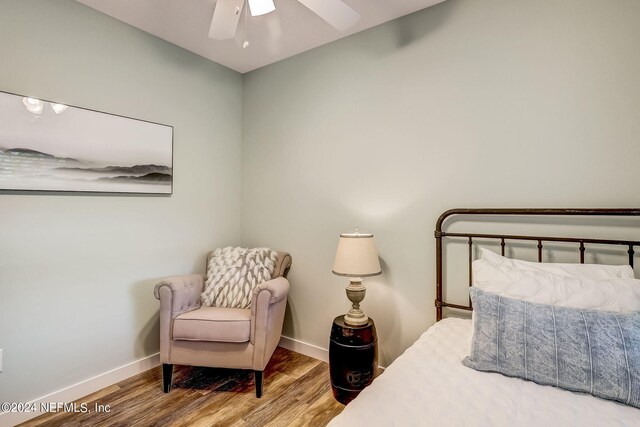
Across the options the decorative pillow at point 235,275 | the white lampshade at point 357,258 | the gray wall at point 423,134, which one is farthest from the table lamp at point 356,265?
the decorative pillow at point 235,275

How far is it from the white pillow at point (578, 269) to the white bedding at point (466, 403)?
60 centimetres

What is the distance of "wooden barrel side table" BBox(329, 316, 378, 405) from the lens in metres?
2.04

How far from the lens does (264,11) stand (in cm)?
174

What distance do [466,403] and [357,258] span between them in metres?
1.11

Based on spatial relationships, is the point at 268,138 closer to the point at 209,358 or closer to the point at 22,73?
the point at 22,73

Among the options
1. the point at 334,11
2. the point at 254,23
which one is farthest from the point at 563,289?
the point at 254,23

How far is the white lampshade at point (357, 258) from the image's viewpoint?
7.06 feet

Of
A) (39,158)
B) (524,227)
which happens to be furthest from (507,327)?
(39,158)

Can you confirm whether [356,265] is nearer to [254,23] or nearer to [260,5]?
[260,5]

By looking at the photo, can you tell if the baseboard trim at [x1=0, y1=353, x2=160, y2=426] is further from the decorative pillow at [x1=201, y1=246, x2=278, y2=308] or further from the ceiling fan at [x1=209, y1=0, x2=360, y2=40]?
the ceiling fan at [x1=209, y1=0, x2=360, y2=40]

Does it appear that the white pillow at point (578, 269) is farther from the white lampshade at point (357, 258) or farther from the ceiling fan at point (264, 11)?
the ceiling fan at point (264, 11)

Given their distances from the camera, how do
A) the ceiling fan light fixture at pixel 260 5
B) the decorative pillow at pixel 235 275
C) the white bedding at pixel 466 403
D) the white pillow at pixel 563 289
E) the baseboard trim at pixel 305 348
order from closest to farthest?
the white bedding at pixel 466 403, the white pillow at pixel 563 289, the ceiling fan light fixture at pixel 260 5, the decorative pillow at pixel 235 275, the baseboard trim at pixel 305 348

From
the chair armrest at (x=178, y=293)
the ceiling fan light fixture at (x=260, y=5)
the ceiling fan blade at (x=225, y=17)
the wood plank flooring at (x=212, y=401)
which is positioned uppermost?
the ceiling fan light fixture at (x=260, y=5)

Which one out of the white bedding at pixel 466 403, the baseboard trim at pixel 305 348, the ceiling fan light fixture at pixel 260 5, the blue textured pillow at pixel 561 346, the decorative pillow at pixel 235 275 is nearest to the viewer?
the white bedding at pixel 466 403
